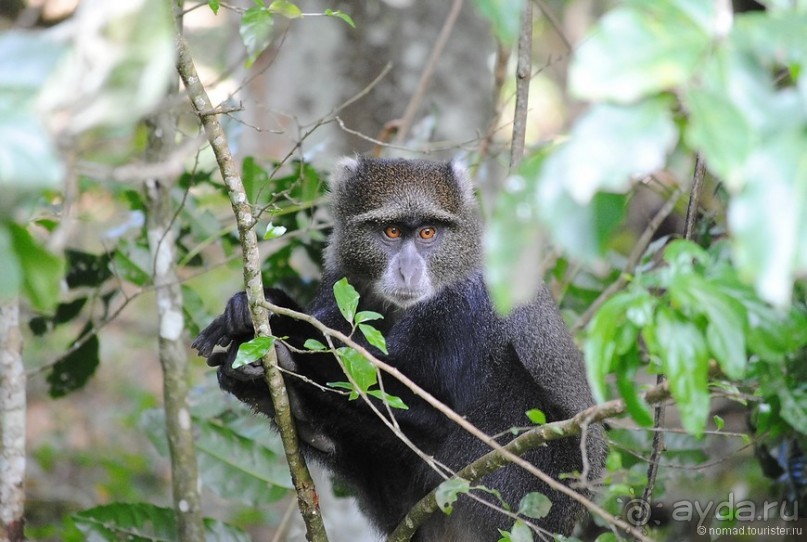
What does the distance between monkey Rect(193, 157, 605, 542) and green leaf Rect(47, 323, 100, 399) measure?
4.01 ft

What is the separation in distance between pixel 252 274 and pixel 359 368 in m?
0.59

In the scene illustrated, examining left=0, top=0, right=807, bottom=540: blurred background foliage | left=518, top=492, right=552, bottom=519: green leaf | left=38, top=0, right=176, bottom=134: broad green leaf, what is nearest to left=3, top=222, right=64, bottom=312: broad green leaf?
left=0, top=0, right=807, bottom=540: blurred background foliage

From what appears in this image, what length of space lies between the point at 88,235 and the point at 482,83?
185 inches

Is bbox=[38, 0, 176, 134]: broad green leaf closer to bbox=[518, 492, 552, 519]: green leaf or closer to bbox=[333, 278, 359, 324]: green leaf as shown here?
bbox=[333, 278, 359, 324]: green leaf

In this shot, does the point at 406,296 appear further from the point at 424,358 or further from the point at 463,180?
the point at 463,180

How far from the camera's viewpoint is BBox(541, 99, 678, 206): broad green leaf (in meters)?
1.51

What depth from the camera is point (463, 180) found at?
501 centimetres

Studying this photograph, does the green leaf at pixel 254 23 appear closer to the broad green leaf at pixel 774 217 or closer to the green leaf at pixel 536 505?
the green leaf at pixel 536 505

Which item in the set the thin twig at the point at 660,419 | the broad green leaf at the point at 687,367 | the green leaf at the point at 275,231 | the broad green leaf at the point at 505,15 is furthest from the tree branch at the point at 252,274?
the broad green leaf at the point at 505,15

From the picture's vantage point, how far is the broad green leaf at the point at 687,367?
1.98 m

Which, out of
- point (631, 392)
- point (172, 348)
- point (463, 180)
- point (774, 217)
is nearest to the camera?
point (774, 217)

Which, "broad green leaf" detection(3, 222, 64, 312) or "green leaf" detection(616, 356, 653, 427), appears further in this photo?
"green leaf" detection(616, 356, 653, 427)

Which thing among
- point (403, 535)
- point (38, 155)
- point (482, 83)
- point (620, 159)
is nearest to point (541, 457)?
point (403, 535)

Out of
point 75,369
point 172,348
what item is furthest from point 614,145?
point 75,369
